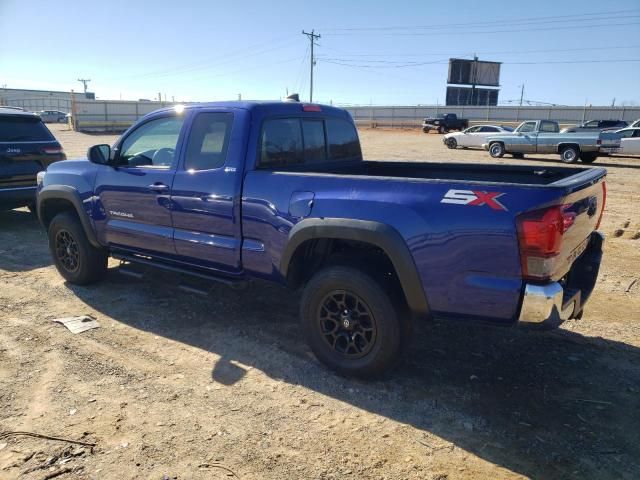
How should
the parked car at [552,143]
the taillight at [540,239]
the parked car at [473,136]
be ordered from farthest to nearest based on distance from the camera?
the parked car at [473,136] < the parked car at [552,143] < the taillight at [540,239]

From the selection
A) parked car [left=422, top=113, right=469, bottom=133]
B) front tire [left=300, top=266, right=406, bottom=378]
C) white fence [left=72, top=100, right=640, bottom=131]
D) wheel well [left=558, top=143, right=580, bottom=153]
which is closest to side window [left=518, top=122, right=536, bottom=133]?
wheel well [left=558, top=143, right=580, bottom=153]

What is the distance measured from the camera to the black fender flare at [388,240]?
3191mm

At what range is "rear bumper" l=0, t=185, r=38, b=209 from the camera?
7715 millimetres

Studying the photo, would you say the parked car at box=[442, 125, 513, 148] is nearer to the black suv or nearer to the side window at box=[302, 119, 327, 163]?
the black suv

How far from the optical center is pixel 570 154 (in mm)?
18234

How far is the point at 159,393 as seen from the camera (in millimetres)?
3486

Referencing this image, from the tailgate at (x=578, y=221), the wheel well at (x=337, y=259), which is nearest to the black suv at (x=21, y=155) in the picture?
the wheel well at (x=337, y=259)

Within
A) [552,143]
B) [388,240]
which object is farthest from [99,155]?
[552,143]

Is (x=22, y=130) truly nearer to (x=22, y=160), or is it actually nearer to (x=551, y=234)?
(x=22, y=160)

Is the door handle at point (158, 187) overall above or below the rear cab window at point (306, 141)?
below

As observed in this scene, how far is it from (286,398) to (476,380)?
139 cm

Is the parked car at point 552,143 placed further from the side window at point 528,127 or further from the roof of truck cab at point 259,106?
the roof of truck cab at point 259,106

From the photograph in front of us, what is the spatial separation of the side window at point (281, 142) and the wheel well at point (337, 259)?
80cm

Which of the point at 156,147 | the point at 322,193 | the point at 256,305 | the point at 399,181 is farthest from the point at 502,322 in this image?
the point at 156,147
